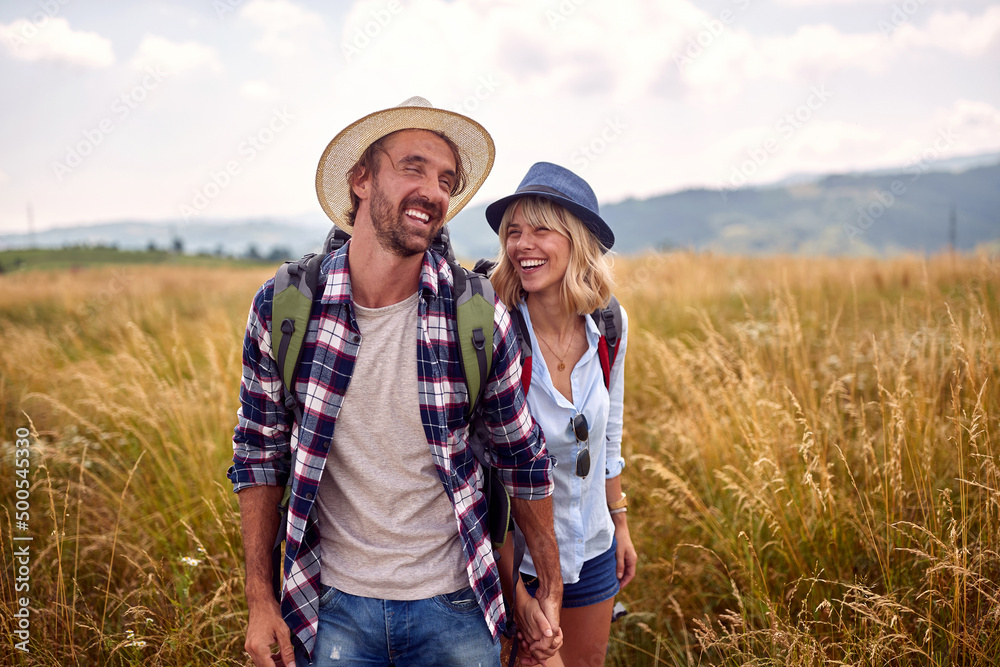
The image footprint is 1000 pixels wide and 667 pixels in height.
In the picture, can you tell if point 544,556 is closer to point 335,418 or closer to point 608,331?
point 335,418

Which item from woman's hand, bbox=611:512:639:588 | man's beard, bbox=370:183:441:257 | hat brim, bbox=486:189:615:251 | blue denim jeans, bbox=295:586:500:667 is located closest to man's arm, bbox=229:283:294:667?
blue denim jeans, bbox=295:586:500:667

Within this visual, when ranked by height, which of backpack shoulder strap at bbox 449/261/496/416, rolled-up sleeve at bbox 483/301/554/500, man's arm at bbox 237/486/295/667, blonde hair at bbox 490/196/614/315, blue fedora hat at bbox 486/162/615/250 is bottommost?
man's arm at bbox 237/486/295/667

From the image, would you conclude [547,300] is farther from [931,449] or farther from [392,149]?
[931,449]

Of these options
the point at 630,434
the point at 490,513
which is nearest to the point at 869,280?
the point at 630,434

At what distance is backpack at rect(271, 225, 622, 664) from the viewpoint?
1517 millimetres

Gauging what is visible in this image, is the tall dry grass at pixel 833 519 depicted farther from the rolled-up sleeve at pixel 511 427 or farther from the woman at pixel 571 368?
the rolled-up sleeve at pixel 511 427

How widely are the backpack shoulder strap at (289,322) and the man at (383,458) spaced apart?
30 mm

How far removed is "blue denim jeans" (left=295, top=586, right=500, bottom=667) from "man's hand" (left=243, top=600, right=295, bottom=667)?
2.9 inches

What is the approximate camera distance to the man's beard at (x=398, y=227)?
160 cm

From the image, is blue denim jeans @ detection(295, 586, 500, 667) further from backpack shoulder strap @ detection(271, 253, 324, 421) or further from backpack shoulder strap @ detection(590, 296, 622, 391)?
backpack shoulder strap @ detection(590, 296, 622, 391)

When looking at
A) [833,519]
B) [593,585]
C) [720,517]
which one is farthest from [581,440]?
[720,517]

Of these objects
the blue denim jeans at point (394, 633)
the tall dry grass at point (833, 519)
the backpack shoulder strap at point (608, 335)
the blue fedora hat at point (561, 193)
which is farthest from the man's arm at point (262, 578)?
the tall dry grass at point (833, 519)

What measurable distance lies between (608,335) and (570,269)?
0.31 m

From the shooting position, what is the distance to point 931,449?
2.68 m
